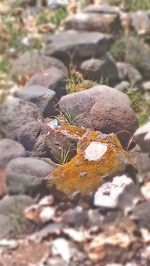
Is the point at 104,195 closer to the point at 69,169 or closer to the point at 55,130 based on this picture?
the point at 69,169

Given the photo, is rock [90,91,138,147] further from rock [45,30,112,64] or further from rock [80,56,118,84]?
rock [45,30,112,64]

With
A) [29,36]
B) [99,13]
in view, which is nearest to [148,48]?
[99,13]

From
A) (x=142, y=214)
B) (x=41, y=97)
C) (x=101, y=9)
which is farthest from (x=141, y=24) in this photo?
(x=142, y=214)

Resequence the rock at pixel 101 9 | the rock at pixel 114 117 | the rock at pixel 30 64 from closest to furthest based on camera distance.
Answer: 1. the rock at pixel 114 117
2. the rock at pixel 30 64
3. the rock at pixel 101 9

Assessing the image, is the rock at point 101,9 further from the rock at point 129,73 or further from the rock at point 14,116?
the rock at point 14,116

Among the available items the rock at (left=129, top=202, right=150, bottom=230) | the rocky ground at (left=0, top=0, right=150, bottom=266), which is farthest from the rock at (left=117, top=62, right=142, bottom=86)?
the rock at (left=129, top=202, right=150, bottom=230)

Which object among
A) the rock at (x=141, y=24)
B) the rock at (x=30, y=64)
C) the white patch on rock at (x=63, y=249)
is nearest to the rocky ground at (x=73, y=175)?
the white patch on rock at (x=63, y=249)
